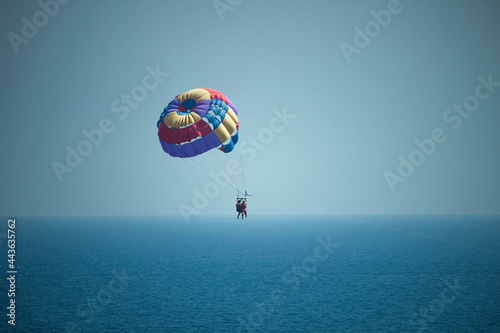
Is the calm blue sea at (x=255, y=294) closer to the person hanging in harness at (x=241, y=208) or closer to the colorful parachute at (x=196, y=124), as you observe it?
the person hanging in harness at (x=241, y=208)

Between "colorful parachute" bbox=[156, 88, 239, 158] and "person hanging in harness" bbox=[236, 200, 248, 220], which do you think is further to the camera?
"colorful parachute" bbox=[156, 88, 239, 158]

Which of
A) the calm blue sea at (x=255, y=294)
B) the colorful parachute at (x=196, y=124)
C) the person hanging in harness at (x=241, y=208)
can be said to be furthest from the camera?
the calm blue sea at (x=255, y=294)

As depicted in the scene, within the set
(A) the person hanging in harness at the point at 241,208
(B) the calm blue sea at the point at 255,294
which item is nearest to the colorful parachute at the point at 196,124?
(A) the person hanging in harness at the point at 241,208

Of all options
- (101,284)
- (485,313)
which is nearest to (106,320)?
(101,284)

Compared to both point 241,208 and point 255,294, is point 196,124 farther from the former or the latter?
point 255,294

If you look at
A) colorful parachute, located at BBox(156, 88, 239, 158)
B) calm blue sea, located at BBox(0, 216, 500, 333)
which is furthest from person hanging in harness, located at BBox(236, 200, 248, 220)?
calm blue sea, located at BBox(0, 216, 500, 333)

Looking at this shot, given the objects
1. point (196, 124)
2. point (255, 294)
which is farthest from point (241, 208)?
point (255, 294)

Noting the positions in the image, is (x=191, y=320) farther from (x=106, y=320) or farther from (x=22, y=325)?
(x=22, y=325)

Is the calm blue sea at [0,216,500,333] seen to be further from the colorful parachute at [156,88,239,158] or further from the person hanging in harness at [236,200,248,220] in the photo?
the colorful parachute at [156,88,239,158]
